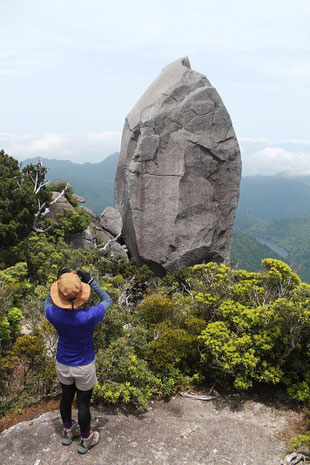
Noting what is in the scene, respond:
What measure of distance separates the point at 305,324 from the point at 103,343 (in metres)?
3.90

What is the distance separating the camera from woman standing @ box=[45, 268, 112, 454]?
3.89 m

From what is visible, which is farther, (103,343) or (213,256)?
(213,256)

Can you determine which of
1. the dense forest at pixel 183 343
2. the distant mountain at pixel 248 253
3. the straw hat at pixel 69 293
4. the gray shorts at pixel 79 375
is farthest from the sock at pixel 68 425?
the distant mountain at pixel 248 253

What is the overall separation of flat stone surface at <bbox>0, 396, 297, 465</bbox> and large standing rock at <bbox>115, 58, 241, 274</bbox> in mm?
9488

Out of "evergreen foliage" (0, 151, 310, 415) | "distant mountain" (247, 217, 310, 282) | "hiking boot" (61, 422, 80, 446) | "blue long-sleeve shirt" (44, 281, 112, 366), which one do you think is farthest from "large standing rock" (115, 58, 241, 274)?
"distant mountain" (247, 217, 310, 282)

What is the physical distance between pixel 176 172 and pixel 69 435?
39.6 feet

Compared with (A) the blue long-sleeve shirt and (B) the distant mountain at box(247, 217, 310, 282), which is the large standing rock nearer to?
(A) the blue long-sleeve shirt

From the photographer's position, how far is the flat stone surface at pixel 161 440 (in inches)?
175

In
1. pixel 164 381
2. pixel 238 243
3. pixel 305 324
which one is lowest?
pixel 238 243

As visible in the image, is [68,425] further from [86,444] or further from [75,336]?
[75,336]

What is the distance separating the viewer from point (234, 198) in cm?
1656

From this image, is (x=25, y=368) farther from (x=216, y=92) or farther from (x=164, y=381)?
(x=216, y=92)

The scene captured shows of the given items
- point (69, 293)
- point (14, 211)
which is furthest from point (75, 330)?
point (14, 211)

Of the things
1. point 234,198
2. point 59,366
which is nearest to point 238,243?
point 234,198
